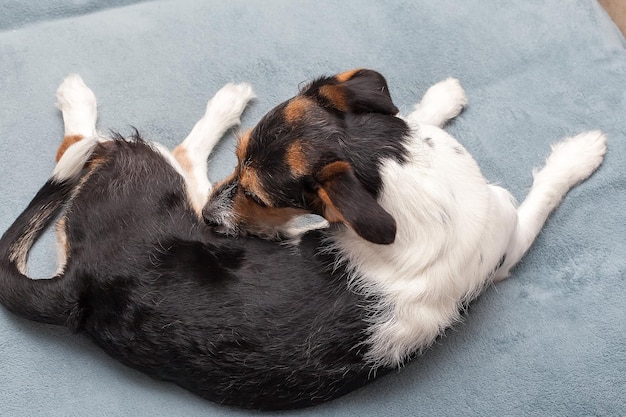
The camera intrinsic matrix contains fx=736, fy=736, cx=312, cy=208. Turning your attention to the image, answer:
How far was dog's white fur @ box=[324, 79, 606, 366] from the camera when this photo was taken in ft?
8.49

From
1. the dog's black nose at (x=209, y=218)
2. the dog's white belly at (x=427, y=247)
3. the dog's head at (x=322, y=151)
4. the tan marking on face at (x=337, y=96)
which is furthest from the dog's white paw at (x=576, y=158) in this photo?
the dog's black nose at (x=209, y=218)

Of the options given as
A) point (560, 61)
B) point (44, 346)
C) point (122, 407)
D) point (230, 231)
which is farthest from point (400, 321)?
point (560, 61)

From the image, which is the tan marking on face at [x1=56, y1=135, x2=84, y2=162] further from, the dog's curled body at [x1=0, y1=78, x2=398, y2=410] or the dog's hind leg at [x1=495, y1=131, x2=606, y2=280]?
the dog's hind leg at [x1=495, y1=131, x2=606, y2=280]

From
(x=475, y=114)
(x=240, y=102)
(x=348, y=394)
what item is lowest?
(x=348, y=394)

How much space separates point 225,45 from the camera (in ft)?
12.3

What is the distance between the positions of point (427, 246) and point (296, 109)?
0.68 m

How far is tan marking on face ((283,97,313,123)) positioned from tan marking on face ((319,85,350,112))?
0.23 feet

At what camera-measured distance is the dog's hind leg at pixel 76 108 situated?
11.1ft

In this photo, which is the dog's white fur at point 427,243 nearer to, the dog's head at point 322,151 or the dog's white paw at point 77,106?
the dog's head at point 322,151

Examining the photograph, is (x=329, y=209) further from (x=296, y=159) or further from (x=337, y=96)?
(x=337, y=96)

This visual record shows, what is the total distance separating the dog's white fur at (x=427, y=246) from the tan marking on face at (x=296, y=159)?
0.91 feet

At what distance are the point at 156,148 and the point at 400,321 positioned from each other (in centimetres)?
124

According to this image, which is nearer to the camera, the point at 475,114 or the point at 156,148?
the point at 156,148

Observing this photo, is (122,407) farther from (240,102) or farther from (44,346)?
(240,102)
